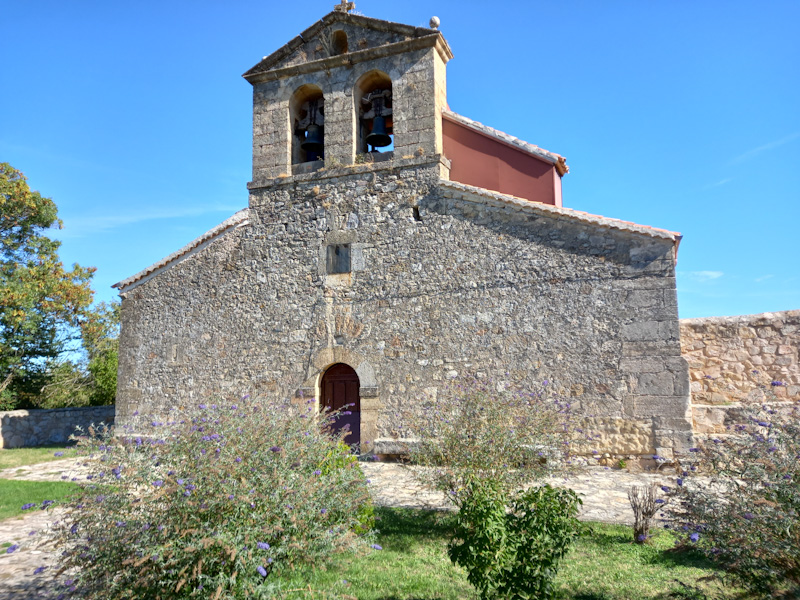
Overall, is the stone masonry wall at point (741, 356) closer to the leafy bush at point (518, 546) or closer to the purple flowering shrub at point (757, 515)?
the purple flowering shrub at point (757, 515)

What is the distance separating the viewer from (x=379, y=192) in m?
10.0

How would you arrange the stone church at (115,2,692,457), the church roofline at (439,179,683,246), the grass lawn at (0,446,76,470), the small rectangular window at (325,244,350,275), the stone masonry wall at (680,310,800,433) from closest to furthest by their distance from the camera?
the church roofline at (439,179,683,246) → the stone church at (115,2,692,457) → the stone masonry wall at (680,310,800,433) → the small rectangular window at (325,244,350,275) → the grass lawn at (0,446,76,470)

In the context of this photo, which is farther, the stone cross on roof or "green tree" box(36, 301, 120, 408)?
"green tree" box(36, 301, 120, 408)

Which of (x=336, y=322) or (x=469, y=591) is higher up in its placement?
(x=336, y=322)

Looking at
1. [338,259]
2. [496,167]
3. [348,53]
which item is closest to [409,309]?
[338,259]

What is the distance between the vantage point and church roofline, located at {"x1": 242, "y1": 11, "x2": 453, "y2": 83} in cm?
995

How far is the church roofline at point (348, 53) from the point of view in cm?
995

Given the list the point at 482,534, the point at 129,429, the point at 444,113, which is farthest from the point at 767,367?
the point at 129,429

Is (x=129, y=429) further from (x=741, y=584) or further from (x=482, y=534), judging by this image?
(x=741, y=584)

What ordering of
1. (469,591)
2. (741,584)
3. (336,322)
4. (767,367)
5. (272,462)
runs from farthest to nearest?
(336,322), (767,367), (469,591), (272,462), (741,584)

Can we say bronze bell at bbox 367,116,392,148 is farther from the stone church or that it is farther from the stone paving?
the stone paving

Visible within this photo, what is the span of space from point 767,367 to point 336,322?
678 centimetres

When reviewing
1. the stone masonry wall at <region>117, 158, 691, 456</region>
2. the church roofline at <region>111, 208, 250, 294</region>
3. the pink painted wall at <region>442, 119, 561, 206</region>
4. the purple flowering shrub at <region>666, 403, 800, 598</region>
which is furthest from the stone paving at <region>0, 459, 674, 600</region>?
the pink painted wall at <region>442, 119, 561, 206</region>

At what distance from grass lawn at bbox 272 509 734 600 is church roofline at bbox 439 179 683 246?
4.24 m
